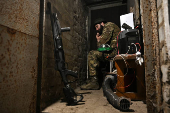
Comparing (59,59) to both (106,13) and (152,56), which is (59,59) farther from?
(106,13)

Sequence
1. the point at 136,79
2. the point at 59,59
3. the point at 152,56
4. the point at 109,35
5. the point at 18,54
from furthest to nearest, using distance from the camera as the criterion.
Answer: the point at 109,35 → the point at 136,79 → the point at 59,59 → the point at 18,54 → the point at 152,56

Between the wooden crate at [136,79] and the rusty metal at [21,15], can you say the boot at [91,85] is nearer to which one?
the wooden crate at [136,79]

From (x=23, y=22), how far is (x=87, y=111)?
128cm

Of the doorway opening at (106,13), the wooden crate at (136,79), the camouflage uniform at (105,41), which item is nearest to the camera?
the wooden crate at (136,79)

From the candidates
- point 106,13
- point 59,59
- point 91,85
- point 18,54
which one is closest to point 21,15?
point 18,54

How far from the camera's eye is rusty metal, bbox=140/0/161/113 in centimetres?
94

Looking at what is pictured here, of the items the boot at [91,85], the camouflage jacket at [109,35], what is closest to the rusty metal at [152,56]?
the boot at [91,85]

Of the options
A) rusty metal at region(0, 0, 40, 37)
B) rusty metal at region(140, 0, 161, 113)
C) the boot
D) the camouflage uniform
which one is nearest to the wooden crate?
rusty metal at region(140, 0, 161, 113)

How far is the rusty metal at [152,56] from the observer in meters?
0.94

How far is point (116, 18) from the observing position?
440cm

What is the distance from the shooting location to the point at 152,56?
3.28ft

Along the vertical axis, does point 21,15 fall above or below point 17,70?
above

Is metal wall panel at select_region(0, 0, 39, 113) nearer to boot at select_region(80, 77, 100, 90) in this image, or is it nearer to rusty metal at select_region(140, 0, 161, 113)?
rusty metal at select_region(140, 0, 161, 113)

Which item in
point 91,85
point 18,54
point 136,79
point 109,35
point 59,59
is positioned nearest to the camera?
point 18,54
